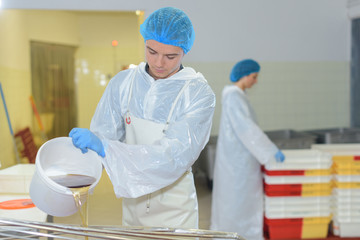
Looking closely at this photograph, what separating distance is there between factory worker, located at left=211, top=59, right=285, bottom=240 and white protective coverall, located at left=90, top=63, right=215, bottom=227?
3.88 feet

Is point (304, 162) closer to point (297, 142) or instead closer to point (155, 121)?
point (297, 142)

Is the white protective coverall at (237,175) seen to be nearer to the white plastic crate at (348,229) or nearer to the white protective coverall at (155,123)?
the white plastic crate at (348,229)

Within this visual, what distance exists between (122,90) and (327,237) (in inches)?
74.2

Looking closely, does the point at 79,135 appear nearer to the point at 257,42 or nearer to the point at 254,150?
the point at 257,42

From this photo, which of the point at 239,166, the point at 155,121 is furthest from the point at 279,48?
the point at 155,121

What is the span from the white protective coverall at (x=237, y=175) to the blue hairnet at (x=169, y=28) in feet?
4.23

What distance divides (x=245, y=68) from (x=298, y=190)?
31.1 inches

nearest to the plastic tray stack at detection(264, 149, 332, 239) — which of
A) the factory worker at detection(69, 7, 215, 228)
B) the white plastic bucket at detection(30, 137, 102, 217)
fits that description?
the factory worker at detection(69, 7, 215, 228)

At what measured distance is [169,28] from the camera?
1.03 metres

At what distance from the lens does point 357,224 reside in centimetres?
238

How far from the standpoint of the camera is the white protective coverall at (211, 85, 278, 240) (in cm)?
233

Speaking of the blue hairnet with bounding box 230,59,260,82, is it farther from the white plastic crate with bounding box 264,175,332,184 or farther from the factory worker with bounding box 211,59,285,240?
the white plastic crate with bounding box 264,175,332,184

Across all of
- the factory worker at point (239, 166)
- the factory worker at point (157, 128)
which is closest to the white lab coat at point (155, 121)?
the factory worker at point (157, 128)

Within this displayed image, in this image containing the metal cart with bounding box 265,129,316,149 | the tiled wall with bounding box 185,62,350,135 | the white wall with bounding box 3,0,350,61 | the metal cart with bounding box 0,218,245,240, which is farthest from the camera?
the tiled wall with bounding box 185,62,350,135
